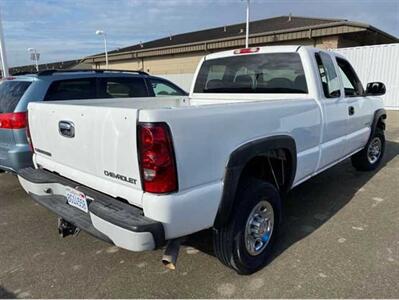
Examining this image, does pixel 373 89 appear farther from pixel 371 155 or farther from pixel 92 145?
pixel 92 145

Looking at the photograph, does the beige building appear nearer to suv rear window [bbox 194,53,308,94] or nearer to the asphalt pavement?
suv rear window [bbox 194,53,308,94]

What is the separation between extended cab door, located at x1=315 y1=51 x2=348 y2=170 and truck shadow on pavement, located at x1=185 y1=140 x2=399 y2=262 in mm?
599

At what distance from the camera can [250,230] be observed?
2.94 m

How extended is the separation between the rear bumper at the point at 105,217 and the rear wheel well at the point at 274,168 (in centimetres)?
117

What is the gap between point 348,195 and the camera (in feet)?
15.7

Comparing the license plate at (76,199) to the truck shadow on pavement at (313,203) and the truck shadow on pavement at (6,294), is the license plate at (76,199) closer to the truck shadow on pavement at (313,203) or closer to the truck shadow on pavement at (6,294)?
the truck shadow on pavement at (6,294)

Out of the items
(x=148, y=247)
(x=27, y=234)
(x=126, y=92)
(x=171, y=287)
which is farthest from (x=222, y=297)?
(x=126, y=92)

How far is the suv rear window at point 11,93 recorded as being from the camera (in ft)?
14.8

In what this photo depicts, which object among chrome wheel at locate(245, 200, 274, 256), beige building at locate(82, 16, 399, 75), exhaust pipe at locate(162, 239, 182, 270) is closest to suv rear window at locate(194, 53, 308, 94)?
chrome wheel at locate(245, 200, 274, 256)

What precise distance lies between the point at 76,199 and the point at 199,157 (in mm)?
1160

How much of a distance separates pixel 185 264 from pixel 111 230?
106cm

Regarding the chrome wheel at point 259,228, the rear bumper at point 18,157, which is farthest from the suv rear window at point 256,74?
the rear bumper at point 18,157

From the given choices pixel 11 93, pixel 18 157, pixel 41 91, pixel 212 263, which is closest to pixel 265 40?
pixel 41 91

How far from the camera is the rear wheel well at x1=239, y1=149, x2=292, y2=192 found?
3.14m
